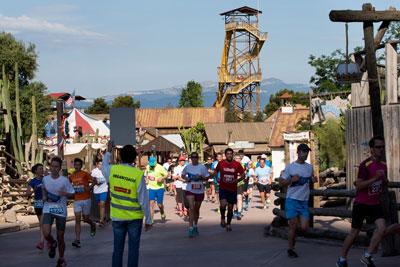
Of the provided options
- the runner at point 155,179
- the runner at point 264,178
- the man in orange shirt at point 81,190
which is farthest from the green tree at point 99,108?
the man in orange shirt at point 81,190

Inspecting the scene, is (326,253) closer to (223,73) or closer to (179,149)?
(179,149)

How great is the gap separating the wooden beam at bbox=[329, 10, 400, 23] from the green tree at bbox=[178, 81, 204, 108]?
3374 inches

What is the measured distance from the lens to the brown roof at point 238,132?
210 ft

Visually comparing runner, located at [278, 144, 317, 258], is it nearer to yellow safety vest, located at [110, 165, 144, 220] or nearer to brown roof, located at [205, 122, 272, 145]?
yellow safety vest, located at [110, 165, 144, 220]

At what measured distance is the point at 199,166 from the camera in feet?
46.7

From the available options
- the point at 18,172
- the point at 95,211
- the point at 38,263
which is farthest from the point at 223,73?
the point at 38,263

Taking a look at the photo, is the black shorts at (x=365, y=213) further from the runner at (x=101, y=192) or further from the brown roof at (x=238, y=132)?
the brown roof at (x=238, y=132)

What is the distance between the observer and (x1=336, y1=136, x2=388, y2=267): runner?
8164mm

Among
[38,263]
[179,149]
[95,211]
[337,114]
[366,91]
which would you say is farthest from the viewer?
[179,149]

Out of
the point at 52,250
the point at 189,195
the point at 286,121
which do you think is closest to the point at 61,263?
the point at 52,250


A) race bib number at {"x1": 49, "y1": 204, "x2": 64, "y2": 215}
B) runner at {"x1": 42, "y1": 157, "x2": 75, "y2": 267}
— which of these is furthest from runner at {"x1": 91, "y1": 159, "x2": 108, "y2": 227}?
race bib number at {"x1": 49, "y1": 204, "x2": 64, "y2": 215}

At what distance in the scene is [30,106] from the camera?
45.1 m

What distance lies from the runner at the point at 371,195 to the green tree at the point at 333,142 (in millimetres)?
21217

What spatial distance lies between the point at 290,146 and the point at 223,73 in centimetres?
6114
